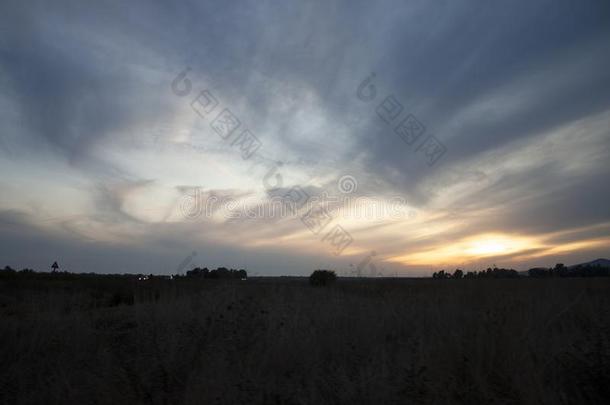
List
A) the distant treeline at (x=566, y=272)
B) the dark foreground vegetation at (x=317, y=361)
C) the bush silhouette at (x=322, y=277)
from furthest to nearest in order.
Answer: the bush silhouette at (x=322, y=277)
the distant treeline at (x=566, y=272)
the dark foreground vegetation at (x=317, y=361)

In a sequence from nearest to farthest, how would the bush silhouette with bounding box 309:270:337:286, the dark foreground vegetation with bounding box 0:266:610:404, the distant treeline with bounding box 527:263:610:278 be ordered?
1. the dark foreground vegetation with bounding box 0:266:610:404
2. the distant treeline with bounding box 527:263:610:278
3. the bush silhouette with bounding box 309:270:337:286

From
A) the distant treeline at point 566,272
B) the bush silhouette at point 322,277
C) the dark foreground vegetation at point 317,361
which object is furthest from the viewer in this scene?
the bush silhouette at point 322,277

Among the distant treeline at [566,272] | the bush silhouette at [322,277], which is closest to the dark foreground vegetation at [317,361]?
the distant treeline at [566,272]

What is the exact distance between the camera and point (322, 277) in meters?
44.5

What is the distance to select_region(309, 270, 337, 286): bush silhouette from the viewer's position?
1718 inches

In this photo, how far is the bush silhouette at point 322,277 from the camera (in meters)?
43.6

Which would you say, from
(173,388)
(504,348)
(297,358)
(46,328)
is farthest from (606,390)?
(46,328)

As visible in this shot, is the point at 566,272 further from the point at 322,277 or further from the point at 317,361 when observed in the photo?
the point at 317,361

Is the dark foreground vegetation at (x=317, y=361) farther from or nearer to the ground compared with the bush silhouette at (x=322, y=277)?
nearer to the ground

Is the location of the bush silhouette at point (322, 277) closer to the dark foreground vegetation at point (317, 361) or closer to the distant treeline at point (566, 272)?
the distant treeline at point (566, 272)

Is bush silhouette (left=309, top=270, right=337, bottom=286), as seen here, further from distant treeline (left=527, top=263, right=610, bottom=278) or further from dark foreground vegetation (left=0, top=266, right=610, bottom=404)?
dark foreground vegetation (left=0, top=266, right=610, bottom=404)

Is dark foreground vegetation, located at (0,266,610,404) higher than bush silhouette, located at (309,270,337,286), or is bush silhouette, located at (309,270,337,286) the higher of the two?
bush silhouette, located at (309,270,337,286)

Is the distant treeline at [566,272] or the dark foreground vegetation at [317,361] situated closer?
the dark foreground vegetation at [317,361]

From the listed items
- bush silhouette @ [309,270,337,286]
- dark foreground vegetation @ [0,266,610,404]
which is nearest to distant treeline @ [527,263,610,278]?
bush silhouette @ [309,270,337,286]
